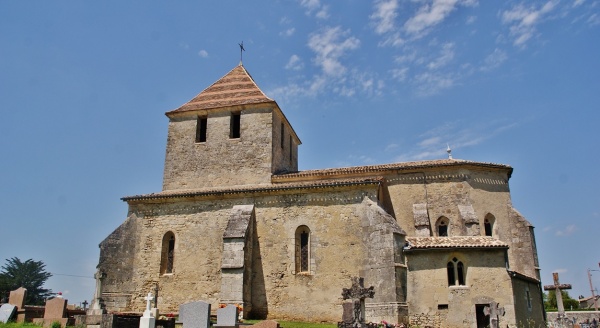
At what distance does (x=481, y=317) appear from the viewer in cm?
1569

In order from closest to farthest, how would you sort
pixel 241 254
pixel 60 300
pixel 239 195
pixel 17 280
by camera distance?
pixel 60 300 → pixel 241 254 → pixel 239 195 → pixel 17 280

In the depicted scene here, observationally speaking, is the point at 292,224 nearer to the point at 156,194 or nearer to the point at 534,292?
the point at 156,194

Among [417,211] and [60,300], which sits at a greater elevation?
A: [417,211]

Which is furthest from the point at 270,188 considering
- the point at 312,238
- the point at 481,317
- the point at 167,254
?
the point at 481,317

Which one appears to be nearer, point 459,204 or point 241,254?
point 241,254

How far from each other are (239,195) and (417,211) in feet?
26.0

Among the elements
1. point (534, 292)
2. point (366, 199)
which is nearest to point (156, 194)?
point (366, 199)

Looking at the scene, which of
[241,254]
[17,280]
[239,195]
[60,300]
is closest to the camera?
[60,300]

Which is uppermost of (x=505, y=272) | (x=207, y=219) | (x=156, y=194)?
(x=156, y=194)

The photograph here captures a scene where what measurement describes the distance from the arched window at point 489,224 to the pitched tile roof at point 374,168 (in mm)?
2329

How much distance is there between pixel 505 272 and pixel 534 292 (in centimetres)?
328

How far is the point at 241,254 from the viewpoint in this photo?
1769 centimetres

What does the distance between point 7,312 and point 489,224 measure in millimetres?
19864

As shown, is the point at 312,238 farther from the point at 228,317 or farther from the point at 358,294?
the point at 228,317
